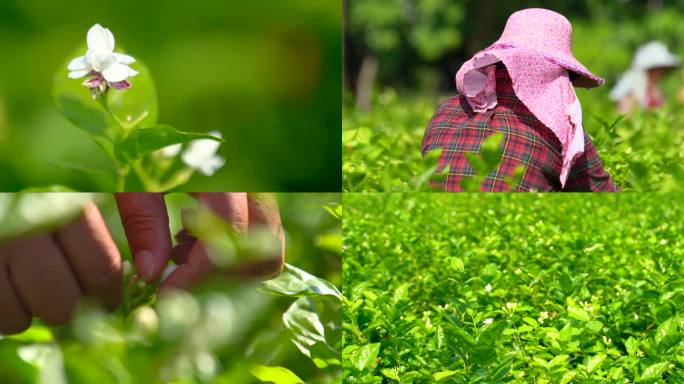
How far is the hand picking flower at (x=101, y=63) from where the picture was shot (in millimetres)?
1908

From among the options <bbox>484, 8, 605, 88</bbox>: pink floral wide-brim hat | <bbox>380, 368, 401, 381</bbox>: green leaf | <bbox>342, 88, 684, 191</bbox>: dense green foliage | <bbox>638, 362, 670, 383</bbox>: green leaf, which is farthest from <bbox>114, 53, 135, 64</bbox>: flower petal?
<bbox>484, 8, 605, 88</bbox>: pink floral wide-brim hat

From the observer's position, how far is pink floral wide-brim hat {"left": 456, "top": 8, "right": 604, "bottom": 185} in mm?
2799

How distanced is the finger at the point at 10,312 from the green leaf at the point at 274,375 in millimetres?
415

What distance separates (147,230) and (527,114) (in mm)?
1395

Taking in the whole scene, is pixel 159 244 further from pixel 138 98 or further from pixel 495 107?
pixel 495 107

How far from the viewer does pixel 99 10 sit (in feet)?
9.75

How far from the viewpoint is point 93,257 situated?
5.85 feet

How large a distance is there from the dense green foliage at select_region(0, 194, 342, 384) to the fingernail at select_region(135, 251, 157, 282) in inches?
0.8

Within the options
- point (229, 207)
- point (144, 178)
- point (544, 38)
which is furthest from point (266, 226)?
point (544, 38)

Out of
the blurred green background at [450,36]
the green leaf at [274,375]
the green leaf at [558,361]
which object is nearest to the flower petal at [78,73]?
the green leaf at [274,375]

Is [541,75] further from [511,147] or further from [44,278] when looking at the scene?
[44,278]

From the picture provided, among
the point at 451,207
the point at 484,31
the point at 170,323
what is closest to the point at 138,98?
the point at 170,323

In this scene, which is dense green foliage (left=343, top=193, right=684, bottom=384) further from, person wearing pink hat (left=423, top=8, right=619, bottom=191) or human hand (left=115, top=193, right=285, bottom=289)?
human hand (left=115, top=193, right=285, bottom=289)

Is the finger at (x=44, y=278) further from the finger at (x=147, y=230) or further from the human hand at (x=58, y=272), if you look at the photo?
the finger at (x=147, y=230)
